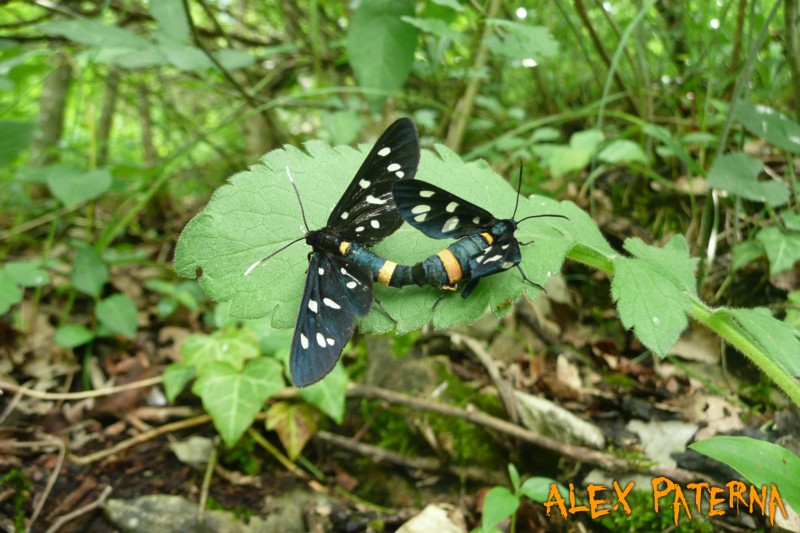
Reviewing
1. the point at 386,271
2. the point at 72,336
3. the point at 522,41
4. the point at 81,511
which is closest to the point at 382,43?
the point at 522,41

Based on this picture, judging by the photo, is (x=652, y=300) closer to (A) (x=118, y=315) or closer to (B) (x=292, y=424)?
(B) (x=292, y=424)

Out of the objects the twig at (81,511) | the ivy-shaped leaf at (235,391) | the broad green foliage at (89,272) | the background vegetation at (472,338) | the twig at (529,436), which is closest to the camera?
the background vegetation at (472,338)

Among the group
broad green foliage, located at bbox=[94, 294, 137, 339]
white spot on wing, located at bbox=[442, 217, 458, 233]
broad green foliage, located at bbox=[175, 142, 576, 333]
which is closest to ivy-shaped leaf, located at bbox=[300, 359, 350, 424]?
broad green foliage, located at bbox=[175, 142, 576, 333]

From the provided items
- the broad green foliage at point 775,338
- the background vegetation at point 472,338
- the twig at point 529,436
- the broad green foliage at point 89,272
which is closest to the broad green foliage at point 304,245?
the background vegetation at point 472,338

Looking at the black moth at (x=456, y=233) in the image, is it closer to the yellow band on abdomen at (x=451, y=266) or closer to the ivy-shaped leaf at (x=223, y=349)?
the yellow band on abdomen at (x=451, y=266)

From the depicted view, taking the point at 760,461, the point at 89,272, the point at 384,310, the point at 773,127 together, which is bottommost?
the point at 89,272

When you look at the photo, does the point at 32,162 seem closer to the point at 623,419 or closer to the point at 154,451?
the point at 154,451

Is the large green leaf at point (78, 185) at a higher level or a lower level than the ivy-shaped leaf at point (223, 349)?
higher
